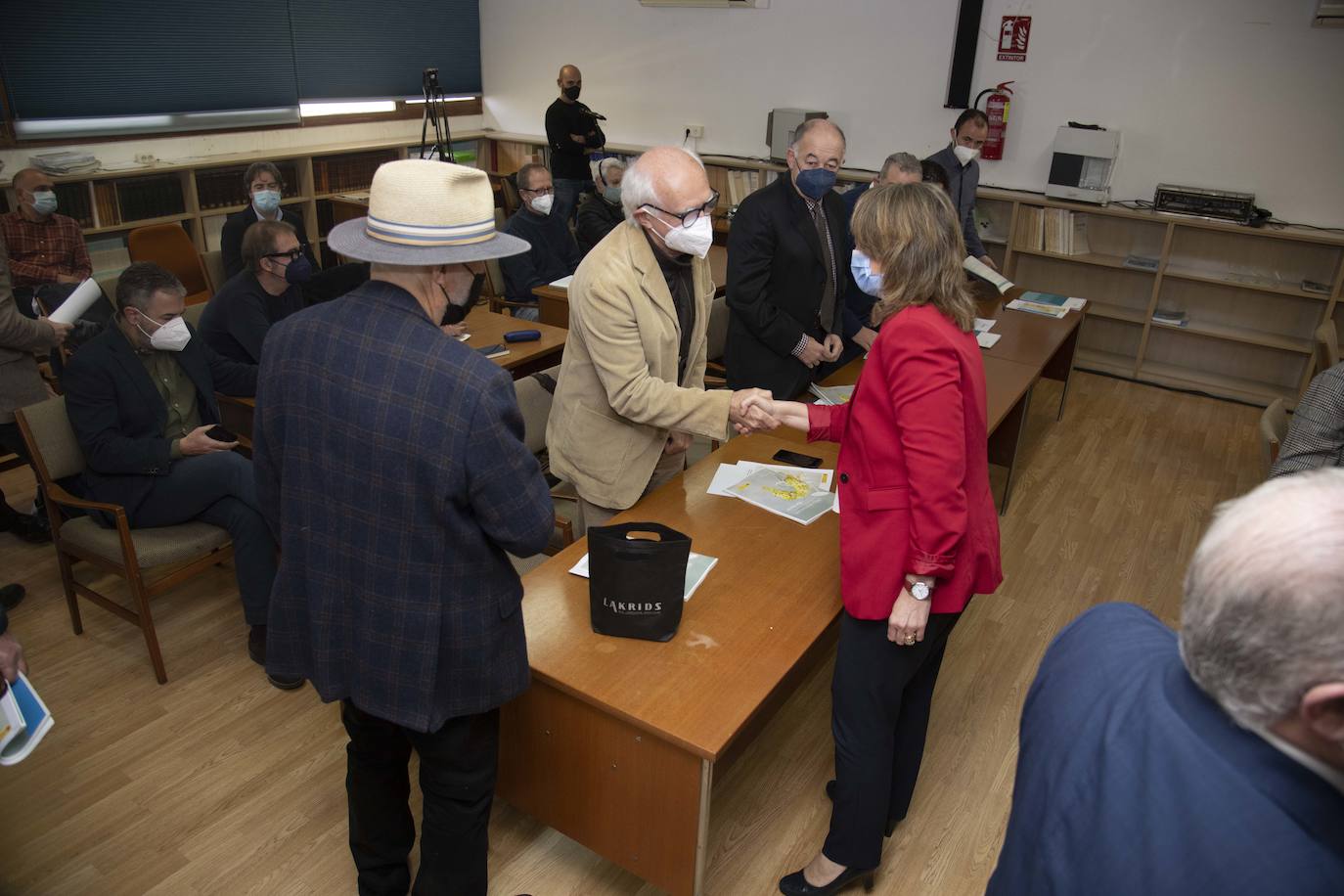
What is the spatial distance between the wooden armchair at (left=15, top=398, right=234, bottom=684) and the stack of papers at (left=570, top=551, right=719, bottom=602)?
5.20 feet

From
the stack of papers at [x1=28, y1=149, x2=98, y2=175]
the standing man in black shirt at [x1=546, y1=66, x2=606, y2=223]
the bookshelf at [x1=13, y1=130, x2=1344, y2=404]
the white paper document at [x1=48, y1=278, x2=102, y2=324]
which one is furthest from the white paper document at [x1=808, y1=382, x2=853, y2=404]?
the stack of papers at [x1=28, y1=149, x2=98, y2=175]

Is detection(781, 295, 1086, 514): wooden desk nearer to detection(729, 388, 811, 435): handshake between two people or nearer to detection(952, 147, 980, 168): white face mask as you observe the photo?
detection(952, 147, 980, 168): white face mask

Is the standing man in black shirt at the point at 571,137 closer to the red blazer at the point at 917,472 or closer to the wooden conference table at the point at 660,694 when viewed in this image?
the wooden conference table at the point at 660,694

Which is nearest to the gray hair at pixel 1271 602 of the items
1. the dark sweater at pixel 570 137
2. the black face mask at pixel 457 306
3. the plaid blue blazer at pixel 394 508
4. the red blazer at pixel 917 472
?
the red blazer at pixel 917 472

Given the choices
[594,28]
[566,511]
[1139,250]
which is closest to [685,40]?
[594,28]

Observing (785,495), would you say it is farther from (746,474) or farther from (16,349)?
(16,349)

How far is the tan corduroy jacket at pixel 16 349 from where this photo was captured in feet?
11.5

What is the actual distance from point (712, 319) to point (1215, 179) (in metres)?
3.91

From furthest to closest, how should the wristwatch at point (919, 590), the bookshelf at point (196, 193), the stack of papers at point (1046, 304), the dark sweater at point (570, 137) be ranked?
Answer: the dark sweater at point (570, 137), the bookshelf at point (196, 193), the stack of papers at point (1046, 304), the wristwatch at point (919, 590)

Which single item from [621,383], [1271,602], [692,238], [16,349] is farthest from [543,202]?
[1271,602]

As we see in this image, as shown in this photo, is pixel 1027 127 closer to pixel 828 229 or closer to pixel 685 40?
pixel 685 40

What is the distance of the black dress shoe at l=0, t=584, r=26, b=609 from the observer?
11.6ft

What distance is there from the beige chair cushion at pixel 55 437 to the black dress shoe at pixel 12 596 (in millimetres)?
880

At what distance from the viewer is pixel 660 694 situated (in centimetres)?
200
